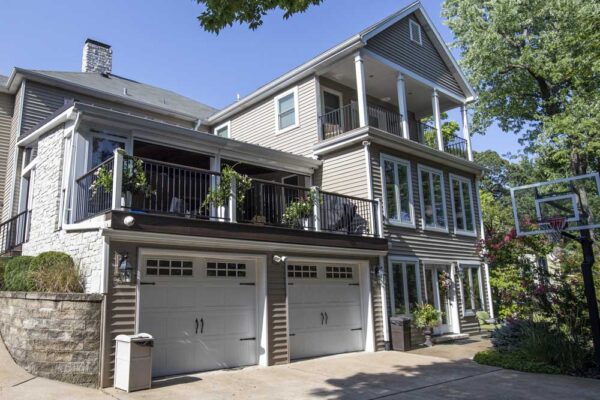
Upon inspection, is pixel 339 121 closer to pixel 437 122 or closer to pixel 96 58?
pixel 437 122

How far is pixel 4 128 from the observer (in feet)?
45.6

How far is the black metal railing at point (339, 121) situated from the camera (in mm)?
14172

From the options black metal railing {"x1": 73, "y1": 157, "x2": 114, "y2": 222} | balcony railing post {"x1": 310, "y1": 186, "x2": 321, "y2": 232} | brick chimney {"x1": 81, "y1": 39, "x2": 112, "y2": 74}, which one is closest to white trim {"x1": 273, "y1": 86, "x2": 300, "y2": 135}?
balcony railing post {"x1": 310, "y1": 186, "x2": 321, "y2": 232}

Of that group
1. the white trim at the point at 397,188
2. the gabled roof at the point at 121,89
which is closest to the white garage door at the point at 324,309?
the white trim at the point at 397,188

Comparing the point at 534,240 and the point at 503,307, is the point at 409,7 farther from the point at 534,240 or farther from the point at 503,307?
the point at 503,307

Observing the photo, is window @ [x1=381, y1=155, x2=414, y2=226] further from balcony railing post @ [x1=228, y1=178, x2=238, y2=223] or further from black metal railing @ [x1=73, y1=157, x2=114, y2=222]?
black metal railing @ [x1=73, y1=157, x2=114, y2=222]

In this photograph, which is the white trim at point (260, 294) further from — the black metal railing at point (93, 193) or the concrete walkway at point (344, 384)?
the black metal railing at point (93, 193)

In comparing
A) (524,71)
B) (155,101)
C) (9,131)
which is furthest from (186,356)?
(524,71)

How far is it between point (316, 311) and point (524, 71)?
18.0 metres

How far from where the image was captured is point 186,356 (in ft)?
27.8

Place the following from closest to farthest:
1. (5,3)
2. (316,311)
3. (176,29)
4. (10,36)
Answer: (5,3)
(176,29)
(10,36)
(316,311)

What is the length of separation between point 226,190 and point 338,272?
153 inches

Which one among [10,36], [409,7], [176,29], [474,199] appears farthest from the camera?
[474,199]

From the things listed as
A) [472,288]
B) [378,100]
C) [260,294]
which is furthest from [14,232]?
[472,288]
